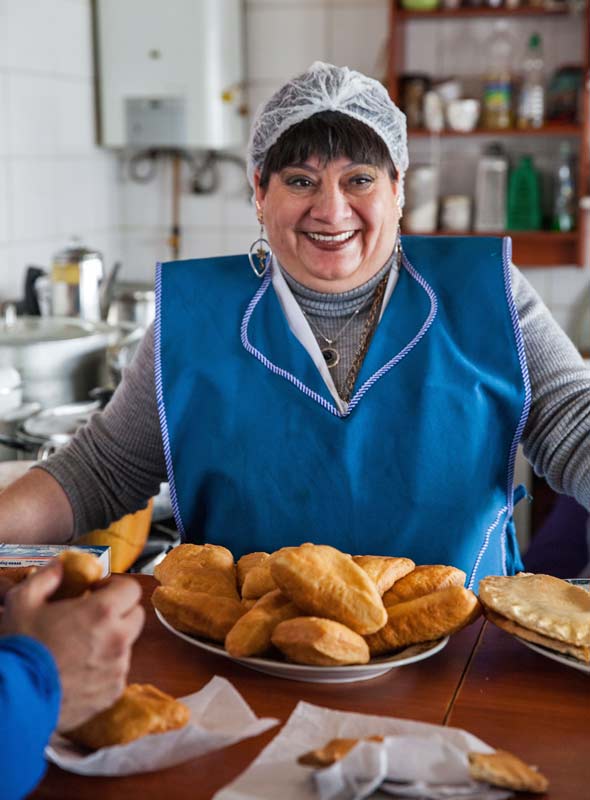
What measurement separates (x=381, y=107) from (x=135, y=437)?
26.5 inches

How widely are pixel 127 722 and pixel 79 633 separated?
0.31 feet

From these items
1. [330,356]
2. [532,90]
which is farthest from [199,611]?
[532,90]

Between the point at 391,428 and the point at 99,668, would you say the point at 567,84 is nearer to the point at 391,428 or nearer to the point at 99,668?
the point at 391,428

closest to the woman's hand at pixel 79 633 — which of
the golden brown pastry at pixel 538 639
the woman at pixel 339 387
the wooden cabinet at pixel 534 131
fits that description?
the golden brown pastry at pixel 538 639

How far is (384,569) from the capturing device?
115cm

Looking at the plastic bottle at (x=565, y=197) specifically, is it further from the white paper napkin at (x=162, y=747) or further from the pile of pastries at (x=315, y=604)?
the white paper napkin at (x=162, y=747)

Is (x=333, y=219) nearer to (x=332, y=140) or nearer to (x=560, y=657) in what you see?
(x=332, y=140)

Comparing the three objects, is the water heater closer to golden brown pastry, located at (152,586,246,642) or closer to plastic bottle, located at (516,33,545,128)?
plastic bottle, located at (516,33,545,128)

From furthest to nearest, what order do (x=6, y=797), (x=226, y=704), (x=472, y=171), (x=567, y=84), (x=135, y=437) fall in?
(x=472, y=171), (x=567, y=84), (x=135, y=437), (x=226, y=704), (x=6, y=797)

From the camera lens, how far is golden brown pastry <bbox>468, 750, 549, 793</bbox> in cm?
85

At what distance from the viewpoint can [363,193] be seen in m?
1.69

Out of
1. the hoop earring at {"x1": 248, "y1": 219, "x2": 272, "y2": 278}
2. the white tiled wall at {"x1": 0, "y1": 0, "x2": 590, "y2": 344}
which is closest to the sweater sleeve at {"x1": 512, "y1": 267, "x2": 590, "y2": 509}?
the hoop earring at {"x1": 248, "y1": 219, "x2": 272, "y2": 278}

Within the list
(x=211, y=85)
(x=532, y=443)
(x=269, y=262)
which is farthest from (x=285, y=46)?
(x=532, y=443)

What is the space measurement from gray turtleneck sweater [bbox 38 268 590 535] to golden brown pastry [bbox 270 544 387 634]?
675 millimetres
